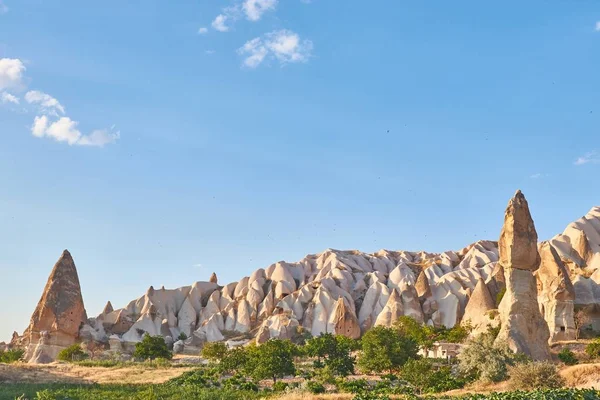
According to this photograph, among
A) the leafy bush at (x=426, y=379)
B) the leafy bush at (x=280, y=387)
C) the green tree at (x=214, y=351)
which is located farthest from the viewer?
the green tree at (x=214, y=351)

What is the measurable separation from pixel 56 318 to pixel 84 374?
675 inches

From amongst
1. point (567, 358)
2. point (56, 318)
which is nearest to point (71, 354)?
point (56, 318)

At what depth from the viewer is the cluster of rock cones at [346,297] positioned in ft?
127

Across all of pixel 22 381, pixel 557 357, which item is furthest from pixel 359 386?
pixel 22 381

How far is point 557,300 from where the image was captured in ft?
127

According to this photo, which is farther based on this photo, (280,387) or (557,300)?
(557,300)

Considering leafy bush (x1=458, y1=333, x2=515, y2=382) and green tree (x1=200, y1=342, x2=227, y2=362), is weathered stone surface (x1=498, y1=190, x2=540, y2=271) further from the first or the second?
green tree (x1=200, y1=342, x2=227, y2=362)

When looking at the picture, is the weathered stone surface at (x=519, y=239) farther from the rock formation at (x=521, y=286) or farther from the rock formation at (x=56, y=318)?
the rock formation at (x=56, y=318)

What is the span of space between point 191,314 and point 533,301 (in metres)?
38.5

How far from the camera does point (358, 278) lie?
64375 millimetres

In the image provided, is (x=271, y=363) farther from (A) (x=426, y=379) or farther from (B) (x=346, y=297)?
(B) (x=346, y=297)

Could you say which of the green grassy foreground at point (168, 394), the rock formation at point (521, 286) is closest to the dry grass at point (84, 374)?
the green grassy foreground at point (168, 394)

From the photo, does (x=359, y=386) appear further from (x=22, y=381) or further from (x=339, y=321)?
(x=339, y=321)

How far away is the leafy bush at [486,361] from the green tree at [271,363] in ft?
24.9
